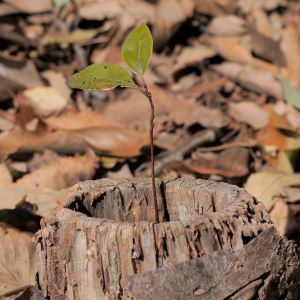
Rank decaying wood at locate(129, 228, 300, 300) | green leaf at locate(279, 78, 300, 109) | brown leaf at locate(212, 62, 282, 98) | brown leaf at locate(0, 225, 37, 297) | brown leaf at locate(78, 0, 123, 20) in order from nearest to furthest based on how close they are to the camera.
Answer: decaying wood at locate(129, 228, 300, 300)
brown leaf at locate(0, 225, 37, 297)
green leaf at locate(279, 78, 300, 109)
brown leaf at locate(212, 62, 282, 98)
brown leaf at locate(78, 0, 123, 20)

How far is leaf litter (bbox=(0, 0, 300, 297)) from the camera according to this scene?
2910 millimetres

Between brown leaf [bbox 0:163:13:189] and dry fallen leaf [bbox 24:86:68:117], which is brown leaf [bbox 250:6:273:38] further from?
brown leaf [bbox 0:163:13:189]


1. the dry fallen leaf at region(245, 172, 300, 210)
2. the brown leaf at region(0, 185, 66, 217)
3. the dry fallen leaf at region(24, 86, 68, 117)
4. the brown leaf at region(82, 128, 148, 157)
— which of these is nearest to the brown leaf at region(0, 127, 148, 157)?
the brown leaf at region(82, 128, 148, 157)

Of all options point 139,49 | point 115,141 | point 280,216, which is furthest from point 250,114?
point 139,49

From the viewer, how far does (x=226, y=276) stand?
5.55 ft

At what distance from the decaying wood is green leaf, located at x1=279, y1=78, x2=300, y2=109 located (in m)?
2.16

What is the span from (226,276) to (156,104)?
2.22 meters

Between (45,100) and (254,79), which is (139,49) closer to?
(45,100)

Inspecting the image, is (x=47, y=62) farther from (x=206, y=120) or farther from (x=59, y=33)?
(x=206, y=120)

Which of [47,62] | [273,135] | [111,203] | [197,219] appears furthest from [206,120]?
[197,219]

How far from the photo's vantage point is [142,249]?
167 centimetres

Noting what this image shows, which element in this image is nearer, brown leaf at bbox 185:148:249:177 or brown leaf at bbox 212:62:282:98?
brown leaf at bbox 185:148:249:177

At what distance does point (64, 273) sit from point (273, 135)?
1970 millimetres

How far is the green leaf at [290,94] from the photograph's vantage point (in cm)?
386
